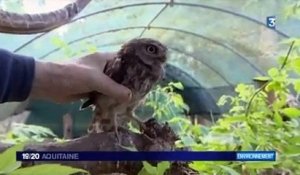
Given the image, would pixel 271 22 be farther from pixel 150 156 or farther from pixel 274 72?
pixel 150 156

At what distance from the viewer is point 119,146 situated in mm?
516

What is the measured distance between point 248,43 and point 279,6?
0.17 meters

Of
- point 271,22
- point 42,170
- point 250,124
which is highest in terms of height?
point 271,22

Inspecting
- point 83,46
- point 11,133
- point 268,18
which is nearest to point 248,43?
point 268,18

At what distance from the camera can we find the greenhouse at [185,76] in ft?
1.84

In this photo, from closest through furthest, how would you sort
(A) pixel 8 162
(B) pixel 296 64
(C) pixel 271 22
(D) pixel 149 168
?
1. (A) pixel 8 162
2. (D) pixel 149 168
3. (B) pixel 296 64
4. (C) pixel 271 22

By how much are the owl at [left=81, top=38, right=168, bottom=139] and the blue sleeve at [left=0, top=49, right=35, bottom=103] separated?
0.07m

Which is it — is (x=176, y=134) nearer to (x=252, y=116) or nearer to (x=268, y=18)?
(x=252, y=116)

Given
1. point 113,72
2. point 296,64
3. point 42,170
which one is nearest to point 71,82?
point 113,72

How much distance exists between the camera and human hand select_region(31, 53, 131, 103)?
1.67 feet

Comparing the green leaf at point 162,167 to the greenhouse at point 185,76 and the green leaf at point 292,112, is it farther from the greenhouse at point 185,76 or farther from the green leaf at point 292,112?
the green leaf at point 292,112

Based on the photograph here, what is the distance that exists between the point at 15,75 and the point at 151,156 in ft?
0.51

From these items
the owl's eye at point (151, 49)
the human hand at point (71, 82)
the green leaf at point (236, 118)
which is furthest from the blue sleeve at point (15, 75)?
the green leaf at point (236, 118)

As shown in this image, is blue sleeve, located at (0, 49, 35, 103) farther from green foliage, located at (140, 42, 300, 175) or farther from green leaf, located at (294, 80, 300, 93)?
green leaf, located at (294, 80, 300, 93)
